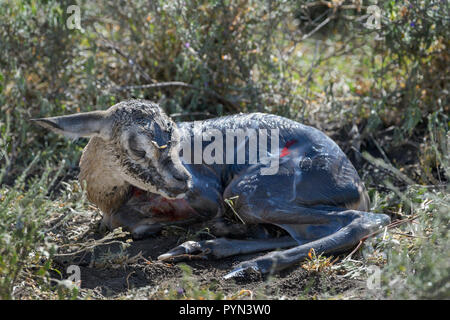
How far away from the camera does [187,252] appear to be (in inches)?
180

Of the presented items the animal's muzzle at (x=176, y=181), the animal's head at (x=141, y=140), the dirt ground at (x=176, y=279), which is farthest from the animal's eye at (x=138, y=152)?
the dirt ground at (x=176, y=279)

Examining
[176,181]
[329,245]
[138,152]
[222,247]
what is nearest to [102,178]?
[138,152]

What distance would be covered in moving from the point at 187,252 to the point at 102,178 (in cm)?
92

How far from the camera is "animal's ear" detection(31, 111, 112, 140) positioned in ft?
14.2

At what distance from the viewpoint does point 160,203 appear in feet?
16.4

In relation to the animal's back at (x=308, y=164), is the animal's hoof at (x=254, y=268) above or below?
below

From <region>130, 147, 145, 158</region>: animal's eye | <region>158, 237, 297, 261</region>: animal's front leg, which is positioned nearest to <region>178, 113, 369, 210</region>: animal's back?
<region>158, 237, 297, 261</region>: animal's front leg

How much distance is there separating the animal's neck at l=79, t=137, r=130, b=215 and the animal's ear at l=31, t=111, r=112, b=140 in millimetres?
153

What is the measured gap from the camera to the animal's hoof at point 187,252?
4492mm

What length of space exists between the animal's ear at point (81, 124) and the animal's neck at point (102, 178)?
0.15 m

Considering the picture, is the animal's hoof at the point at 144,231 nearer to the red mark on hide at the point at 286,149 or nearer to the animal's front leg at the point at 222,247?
the animal's front leg at the point at 222,247
